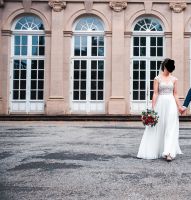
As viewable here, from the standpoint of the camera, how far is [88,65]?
67.8ft

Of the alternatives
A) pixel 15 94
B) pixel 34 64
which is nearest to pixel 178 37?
pixel 34 64

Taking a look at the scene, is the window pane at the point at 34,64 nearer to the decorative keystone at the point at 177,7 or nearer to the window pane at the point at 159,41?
the window pane at the point at 159,41

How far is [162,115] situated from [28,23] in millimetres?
15573

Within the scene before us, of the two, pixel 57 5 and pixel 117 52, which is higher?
pixel 57 5

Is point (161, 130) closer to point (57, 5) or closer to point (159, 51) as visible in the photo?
point (159, 51)

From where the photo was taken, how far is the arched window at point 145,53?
2059 cm

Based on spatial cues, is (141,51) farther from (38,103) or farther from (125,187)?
(125,187)

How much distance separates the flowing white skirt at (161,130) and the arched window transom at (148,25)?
14.7 metres

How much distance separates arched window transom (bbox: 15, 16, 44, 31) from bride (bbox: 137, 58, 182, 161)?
15.1 meters

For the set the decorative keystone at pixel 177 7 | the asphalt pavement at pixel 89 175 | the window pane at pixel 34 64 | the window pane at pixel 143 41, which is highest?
the decorative keystone at pixel 177 7

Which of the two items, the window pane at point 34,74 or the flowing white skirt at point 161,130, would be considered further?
the window pane at point 34,74

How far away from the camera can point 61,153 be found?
7098 mm

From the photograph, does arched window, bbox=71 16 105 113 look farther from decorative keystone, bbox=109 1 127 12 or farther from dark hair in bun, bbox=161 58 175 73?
dark hair in bun, bbox=161 58 175 73

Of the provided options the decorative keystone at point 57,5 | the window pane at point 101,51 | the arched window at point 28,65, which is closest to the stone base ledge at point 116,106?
the window pane at point 101,51
